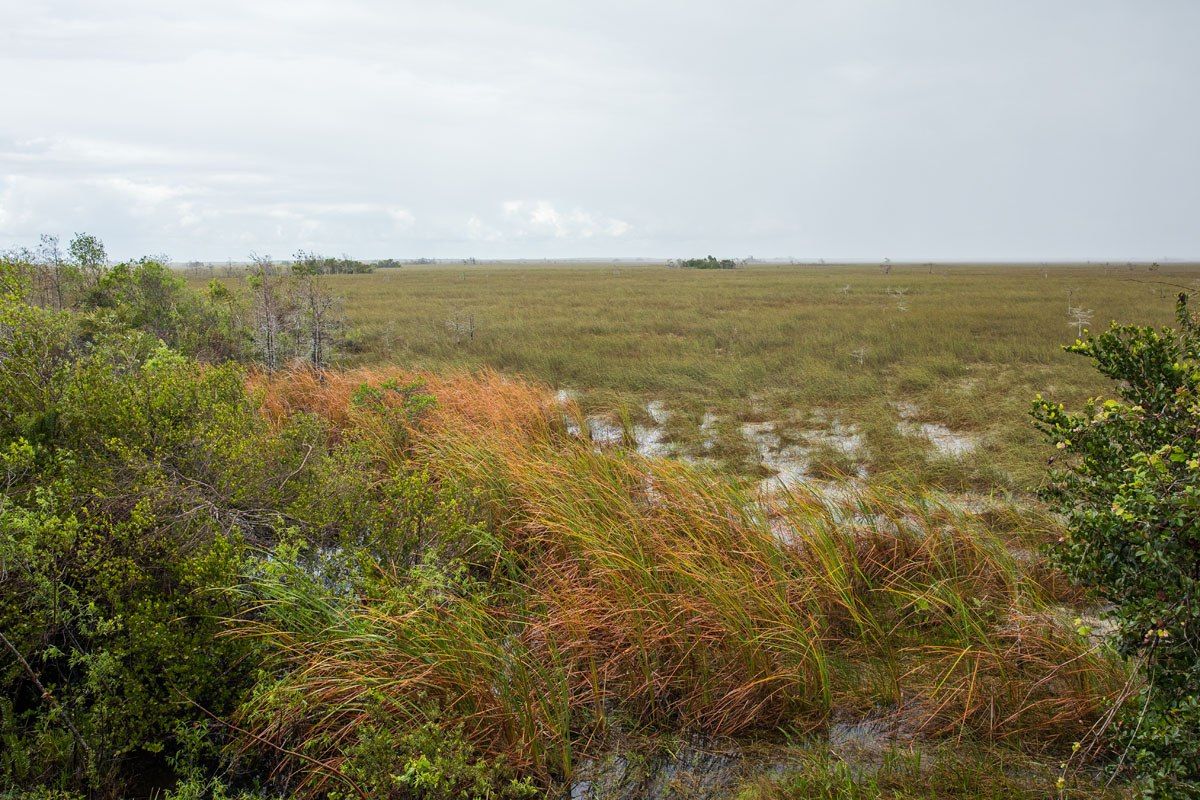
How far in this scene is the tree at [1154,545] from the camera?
210 centimetres

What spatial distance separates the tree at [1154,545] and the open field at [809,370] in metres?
0.52

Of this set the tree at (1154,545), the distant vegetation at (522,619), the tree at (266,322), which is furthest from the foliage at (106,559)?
the tree at (266,322)

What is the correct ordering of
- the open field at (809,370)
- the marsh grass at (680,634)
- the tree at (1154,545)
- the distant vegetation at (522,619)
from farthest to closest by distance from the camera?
1. the open field at (809,370)
2. the marsh grass at (680,634)
3. the distant vegetation at (522,619)
4. the tree at (1154,545)

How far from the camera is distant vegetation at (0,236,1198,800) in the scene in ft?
9.46

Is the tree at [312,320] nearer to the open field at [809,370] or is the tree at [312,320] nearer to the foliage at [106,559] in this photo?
the open field at [809,370]

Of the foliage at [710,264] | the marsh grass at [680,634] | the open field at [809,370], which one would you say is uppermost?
the foliage at [710,264]

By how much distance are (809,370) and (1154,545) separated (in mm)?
10542

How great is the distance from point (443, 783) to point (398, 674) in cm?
64

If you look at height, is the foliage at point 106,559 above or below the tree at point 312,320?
below

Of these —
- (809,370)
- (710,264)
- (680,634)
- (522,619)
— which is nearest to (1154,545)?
(680,634)

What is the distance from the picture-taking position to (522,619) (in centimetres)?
424

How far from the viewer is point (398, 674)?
3361mm

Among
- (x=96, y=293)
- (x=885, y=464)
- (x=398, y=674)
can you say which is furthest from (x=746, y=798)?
(x=96, y=293)

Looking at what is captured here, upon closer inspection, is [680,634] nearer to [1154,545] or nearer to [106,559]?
[1154,545]
